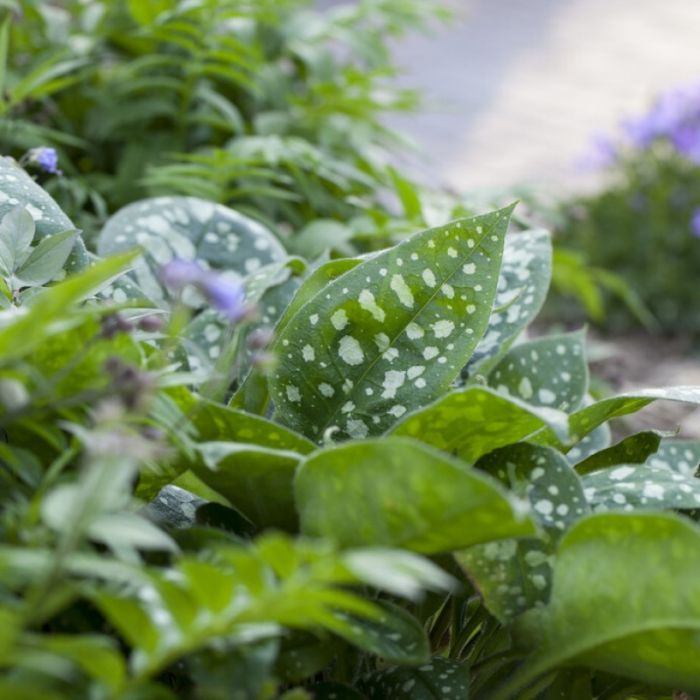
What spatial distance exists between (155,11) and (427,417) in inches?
52.7

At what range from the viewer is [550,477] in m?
0.92

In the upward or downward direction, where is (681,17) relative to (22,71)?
downward

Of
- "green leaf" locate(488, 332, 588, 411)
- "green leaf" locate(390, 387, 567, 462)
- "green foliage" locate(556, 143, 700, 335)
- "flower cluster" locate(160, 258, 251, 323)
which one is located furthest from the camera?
"green foliage" locate(556, 143, 700, 335)

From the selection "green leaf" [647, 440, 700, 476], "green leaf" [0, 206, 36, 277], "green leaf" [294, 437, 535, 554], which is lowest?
"green leaf" [647, 440, 700, 476]

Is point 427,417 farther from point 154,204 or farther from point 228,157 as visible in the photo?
point 228,157

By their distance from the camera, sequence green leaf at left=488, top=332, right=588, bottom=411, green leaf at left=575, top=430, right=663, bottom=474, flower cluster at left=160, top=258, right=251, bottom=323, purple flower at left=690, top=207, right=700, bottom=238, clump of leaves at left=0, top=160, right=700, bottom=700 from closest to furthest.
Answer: clump of leaves at left=0, top=160, right=700, bottom=700 → flower cluster at left=160, top=258, right=251, bottom=323 → green leaf at left=575, top=430, right=663, bottom=474 → green leaf at left=488, top=332, right=588, bottom=411 → purple flower at left=690, top=207, right=700, bottom=238

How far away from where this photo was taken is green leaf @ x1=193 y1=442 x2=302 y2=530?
82 centimetres

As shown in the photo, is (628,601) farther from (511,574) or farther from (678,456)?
(678,456)

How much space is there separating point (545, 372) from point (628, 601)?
0.49 meters

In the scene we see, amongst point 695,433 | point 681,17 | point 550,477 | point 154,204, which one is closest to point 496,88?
point 681,17

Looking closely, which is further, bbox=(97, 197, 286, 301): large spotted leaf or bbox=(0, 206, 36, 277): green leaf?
bbox=(97, 197, 286, 301): large spotted leaf

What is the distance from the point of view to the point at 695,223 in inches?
150

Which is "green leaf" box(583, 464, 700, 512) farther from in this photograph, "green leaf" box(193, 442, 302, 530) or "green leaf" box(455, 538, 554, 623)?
"green leaf" box(193, 442, 302, 530)

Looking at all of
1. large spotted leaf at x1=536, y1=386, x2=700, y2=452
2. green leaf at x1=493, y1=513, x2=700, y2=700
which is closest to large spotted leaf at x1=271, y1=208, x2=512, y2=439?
large spotted leaf at x1=536, y1=386, x2=700, y2=452
